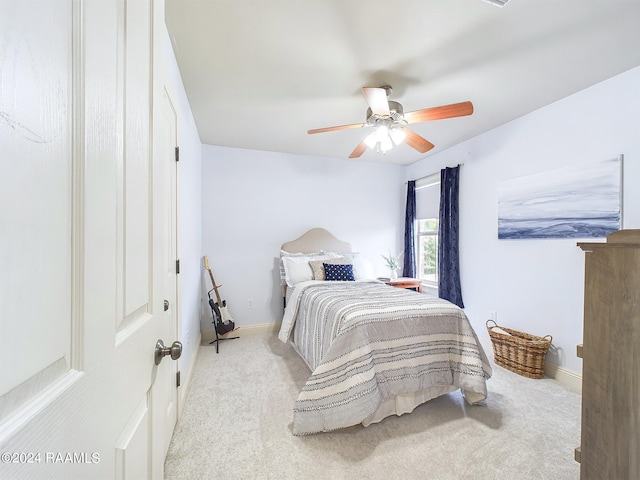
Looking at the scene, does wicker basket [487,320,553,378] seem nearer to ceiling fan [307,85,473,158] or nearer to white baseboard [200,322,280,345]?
ceiling fan [307,85,473,158]

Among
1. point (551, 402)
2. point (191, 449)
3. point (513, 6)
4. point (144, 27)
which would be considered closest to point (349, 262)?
point (551, 402)

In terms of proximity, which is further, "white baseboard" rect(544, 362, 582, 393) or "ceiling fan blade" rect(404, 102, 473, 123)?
"white baseboard" rect(544, 362, 582, 393)

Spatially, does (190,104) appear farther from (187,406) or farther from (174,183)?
(187,406)

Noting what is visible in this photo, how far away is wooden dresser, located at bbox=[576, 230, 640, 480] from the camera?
3.20 ft

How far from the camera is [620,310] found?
1015 millimetres

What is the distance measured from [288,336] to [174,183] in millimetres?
1885

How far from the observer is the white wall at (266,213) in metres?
3.75

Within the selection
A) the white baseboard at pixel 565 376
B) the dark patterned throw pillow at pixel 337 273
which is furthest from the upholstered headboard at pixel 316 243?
the white baseboard at pixel 565 376

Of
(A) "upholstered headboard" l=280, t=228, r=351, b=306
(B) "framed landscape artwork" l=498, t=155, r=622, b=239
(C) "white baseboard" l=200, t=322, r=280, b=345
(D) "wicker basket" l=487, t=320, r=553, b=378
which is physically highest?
(B) "framed landscape artwork" l=498, t=155, r=622, b=239

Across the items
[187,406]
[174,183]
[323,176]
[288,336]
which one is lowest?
[187,406]

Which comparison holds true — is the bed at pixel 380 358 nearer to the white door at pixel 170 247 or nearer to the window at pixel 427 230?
the white door at pixel 170 247

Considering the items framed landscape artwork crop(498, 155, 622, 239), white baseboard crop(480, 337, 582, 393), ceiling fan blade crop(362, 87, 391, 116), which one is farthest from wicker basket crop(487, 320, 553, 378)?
ceiling fan blade crop(362, 87, 391, 116)

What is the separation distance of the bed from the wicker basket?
0.77 meters

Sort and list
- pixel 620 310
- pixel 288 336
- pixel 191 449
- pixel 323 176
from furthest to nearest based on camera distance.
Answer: pixel 323 176
pixel 288 336
pixel 191 449
pixel 620 310
